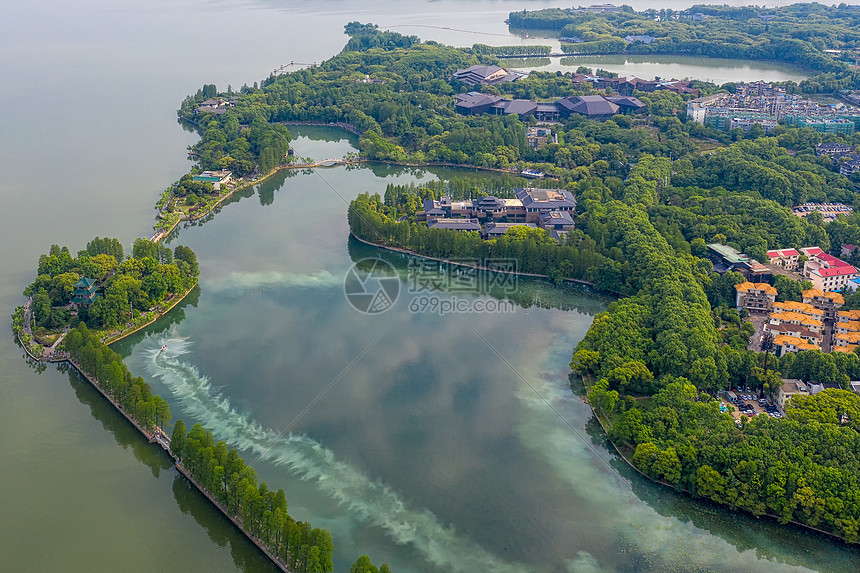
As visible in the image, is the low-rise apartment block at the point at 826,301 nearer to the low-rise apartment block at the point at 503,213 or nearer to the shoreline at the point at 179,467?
the low-rise apartment block at the point at 503,213

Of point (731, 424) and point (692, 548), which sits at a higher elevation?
point (731, 424)

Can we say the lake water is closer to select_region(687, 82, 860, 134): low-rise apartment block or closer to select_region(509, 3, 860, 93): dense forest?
select_region(687, 82, 860, 134): low-rise apartment block

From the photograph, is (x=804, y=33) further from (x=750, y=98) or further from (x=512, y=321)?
(x=512, y=321)

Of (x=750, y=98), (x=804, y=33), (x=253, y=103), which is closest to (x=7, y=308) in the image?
Answer: (x=253, y=103)

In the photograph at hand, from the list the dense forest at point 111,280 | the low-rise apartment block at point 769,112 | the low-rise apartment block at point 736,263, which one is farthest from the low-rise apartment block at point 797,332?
the low-rise apartment block at point 769,112
